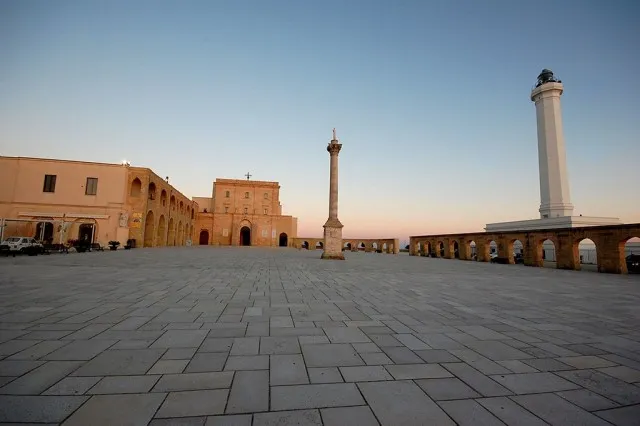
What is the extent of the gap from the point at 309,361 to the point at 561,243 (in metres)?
18.0

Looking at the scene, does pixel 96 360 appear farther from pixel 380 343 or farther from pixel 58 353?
pixel 380 343

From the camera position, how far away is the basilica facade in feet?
147

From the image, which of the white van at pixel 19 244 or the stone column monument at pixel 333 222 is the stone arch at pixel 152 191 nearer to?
the white van at pixel 19 244

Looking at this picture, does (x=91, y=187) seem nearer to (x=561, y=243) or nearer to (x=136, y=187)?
(x=136, y=187)

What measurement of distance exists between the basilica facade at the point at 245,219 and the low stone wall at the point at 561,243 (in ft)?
86.6

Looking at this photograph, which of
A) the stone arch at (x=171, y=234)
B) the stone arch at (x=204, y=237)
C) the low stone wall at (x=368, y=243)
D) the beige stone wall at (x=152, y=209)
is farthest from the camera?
the stone arch at (x=204, y=237)

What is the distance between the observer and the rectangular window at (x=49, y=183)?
23.8 meters

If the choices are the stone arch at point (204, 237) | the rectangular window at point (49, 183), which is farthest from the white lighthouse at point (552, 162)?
the rectangular window at point (49, 183)

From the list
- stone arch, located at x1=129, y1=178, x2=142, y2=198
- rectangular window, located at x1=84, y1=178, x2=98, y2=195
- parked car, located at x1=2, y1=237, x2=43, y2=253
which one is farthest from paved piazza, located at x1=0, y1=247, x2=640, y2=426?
stone arch, located at x1=129, y1=178, x2=142, y2=198

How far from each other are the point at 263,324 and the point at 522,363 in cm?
304

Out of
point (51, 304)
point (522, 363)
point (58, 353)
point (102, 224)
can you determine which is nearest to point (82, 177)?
point (102, 224)

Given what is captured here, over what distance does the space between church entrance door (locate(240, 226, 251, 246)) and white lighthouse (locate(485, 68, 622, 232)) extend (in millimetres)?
36717

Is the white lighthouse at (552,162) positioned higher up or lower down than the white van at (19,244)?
higher up

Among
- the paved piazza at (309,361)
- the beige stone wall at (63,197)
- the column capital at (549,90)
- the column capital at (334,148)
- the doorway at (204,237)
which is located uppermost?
the column capital at (549,90)
